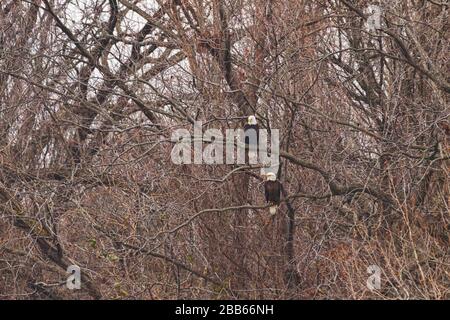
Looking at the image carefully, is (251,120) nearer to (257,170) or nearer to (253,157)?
(253,157)

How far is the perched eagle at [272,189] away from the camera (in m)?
10.4

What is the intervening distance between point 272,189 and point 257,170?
1.02m

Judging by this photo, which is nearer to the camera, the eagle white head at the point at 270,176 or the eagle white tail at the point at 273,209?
the eagle white head at the point at 270,176

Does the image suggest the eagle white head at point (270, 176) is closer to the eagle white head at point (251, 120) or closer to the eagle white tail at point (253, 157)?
the eagle white tail at point (253, 157)

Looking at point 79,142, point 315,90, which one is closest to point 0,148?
point 79,142

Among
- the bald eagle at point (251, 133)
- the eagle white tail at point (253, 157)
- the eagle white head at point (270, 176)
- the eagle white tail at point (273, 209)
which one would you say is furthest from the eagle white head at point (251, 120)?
the eagle white tail at point (273, 209)

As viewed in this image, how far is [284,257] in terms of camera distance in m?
11.4

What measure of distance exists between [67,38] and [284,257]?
460 centimetres

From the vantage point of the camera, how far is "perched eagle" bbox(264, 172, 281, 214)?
409 inches

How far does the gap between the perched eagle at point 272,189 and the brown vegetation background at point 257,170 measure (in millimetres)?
180

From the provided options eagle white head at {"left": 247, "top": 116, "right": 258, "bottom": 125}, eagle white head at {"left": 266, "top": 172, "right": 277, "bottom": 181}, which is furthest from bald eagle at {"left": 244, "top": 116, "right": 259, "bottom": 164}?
eagle white head at {"left": 266, "top": 172, "right": 277, "bottom": 181}

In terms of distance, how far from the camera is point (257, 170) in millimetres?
11398

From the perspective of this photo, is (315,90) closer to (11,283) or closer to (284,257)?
(284,257)

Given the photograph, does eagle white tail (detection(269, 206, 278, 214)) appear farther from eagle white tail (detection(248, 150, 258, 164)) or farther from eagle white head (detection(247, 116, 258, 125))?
eagle white head (detection(247, 116, 258, 125))
